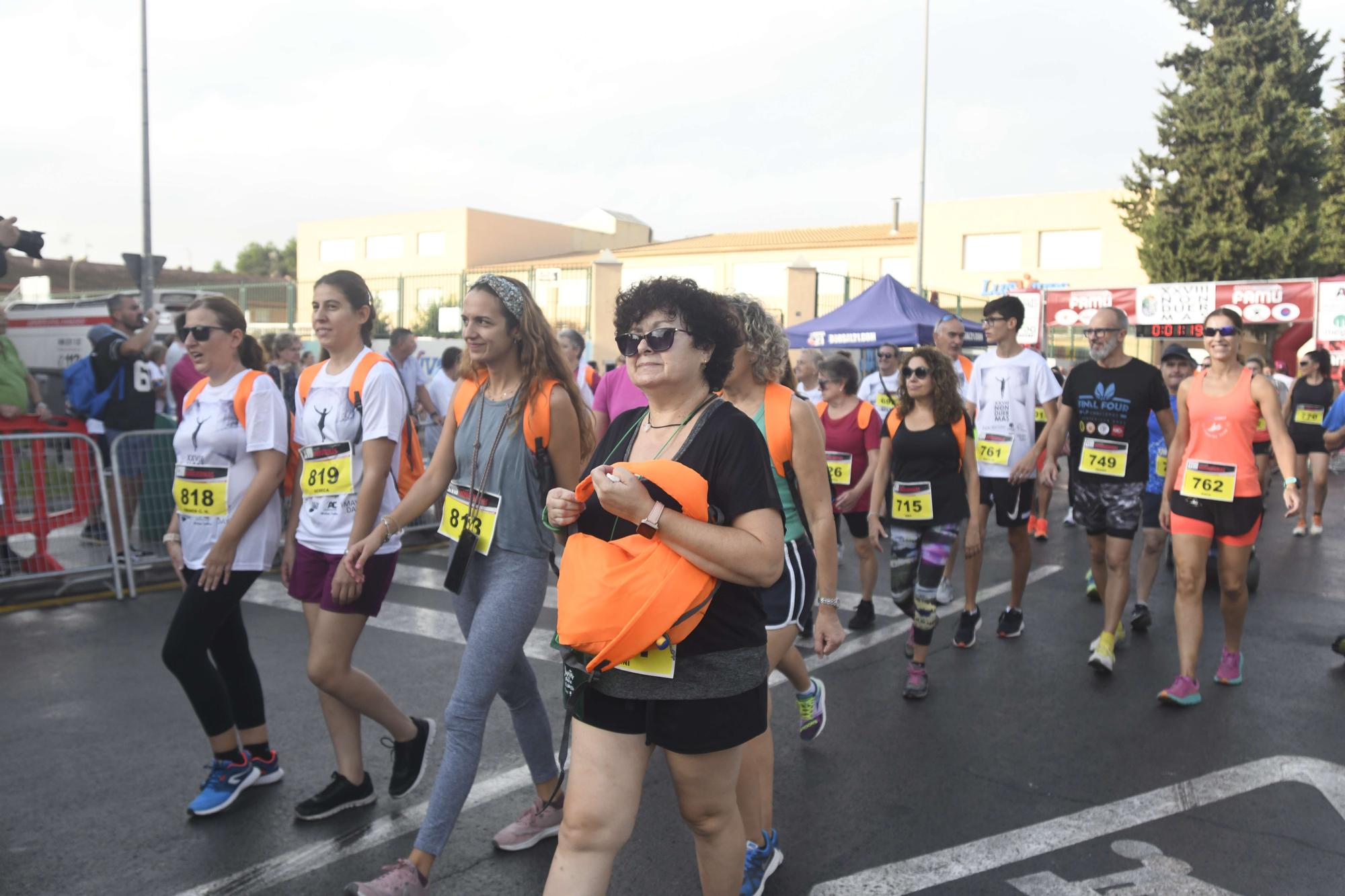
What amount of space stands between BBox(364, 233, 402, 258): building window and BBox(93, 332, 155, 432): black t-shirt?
4846 cm

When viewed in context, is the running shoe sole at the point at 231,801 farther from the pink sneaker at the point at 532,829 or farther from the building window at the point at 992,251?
the building window at the point at 992,251

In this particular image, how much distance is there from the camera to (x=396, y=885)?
9.83ft

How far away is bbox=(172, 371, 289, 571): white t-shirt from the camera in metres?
3.86

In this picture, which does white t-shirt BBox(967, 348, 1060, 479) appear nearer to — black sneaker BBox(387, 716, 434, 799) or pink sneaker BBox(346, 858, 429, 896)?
black sneaker BBox(387, 716, 434, 799)

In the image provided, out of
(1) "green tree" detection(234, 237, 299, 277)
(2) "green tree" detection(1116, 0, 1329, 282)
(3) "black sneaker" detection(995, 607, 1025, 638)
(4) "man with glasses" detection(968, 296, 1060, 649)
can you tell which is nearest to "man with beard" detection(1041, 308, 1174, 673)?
(4) "man with glasses" detection(968, 296, 1060, 649)

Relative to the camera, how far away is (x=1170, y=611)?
286 inches

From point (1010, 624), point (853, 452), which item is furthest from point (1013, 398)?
point (1010, 624)

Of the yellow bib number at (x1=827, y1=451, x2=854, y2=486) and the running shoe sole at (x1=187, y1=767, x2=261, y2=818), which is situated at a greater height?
the yellow bib number at (x1=827, y1=451, x2=854, y2=486)

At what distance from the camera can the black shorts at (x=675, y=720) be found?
2.45m

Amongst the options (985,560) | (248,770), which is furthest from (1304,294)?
(248,770)

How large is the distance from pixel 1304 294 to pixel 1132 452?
61.4 ft

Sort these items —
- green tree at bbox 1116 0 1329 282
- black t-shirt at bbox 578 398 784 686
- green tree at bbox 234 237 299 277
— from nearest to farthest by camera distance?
black t-shirt at bbox 578 398 784 686 < green tree at bbox 1116 0 1329 282 < green tree at bbox 234 237 299 277

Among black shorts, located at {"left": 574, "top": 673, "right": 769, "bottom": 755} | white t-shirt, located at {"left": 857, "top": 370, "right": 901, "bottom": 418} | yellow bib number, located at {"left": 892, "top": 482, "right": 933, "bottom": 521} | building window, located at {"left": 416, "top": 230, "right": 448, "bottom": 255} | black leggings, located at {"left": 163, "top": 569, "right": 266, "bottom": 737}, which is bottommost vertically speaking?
black leggings, located at {"left": 163, "top": 569, "right": 266, "bottom": 737}

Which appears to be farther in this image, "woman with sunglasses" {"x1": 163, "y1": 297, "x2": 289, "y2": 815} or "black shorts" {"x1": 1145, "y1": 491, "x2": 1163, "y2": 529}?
"black shorts" {"x1": 1145, "y1": 491, "x2": 1163, "y2": 529}
